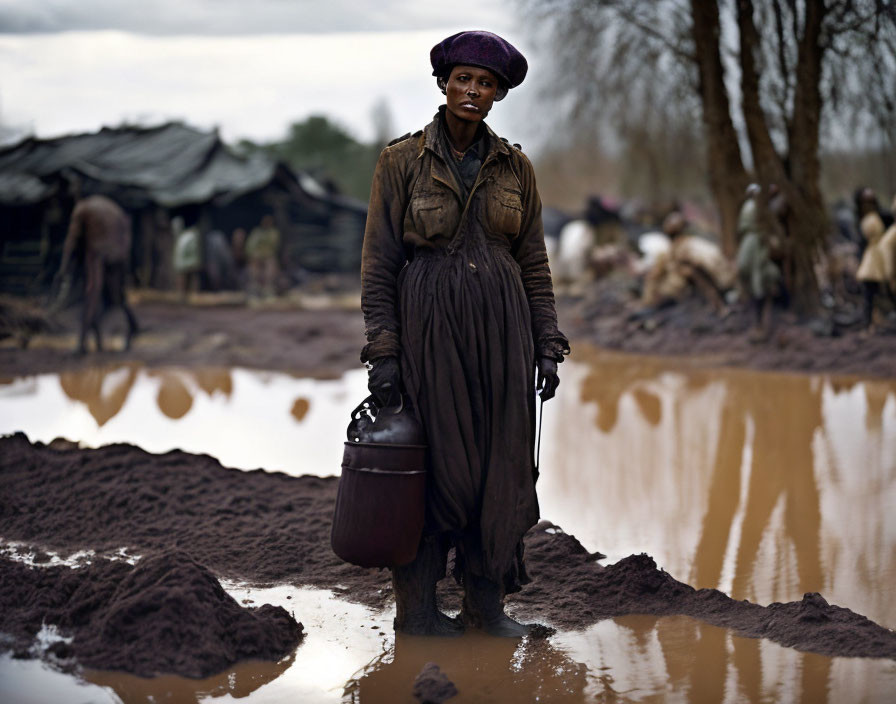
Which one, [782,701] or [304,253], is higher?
[304,253]

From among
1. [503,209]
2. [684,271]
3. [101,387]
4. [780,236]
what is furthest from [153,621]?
[684,271]

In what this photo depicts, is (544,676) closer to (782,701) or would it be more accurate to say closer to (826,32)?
(782,701)

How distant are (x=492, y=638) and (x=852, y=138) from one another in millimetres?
12391

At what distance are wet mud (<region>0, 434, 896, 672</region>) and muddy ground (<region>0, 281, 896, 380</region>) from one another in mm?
5962

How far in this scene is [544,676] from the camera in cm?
308

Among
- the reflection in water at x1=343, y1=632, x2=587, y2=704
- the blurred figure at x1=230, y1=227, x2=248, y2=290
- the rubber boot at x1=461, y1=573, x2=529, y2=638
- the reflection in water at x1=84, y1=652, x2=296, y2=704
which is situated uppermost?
the blurred figure at x1=230, y1=227, x2=248, y2=290

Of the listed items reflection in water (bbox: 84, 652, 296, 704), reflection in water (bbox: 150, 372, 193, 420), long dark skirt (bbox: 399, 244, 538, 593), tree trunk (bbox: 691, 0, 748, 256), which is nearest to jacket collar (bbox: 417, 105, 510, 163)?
long dark skirt (bbox: 399, 244, 538, 593)

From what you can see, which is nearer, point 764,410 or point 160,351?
point 764,410

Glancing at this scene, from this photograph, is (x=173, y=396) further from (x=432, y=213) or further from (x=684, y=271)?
(x=684, y=271)

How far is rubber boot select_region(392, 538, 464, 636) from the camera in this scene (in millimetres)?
3432

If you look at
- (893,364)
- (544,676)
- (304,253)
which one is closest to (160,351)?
(893,364)

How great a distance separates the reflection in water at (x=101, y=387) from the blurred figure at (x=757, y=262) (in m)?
7.29

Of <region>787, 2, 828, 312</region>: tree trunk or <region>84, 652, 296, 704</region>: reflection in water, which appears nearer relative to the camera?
<region>84, 652, 296, 704</region>: reflection in water

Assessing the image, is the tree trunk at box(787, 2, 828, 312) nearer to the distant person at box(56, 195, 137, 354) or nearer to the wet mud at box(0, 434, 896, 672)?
the distant person at box(56, 195, 137, 354)
